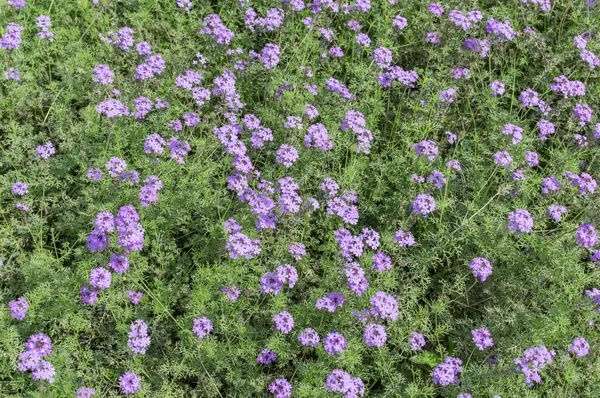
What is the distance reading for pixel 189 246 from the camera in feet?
16.6

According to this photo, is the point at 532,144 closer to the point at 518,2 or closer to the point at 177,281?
the point at 518,2

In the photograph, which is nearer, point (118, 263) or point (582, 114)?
point (118, 263)

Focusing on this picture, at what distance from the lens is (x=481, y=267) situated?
474 cm

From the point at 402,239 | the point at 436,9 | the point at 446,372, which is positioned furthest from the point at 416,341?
the point at 436,9

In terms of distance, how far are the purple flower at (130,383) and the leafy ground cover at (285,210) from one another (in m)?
0.02

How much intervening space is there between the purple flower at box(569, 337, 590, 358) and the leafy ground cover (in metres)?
0.02

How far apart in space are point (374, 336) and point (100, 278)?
182cm

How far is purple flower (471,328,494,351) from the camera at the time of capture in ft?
14.6

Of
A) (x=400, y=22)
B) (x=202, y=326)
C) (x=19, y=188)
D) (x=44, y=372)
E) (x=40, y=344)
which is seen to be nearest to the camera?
(x=44, y=372)

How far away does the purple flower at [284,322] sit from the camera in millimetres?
4156

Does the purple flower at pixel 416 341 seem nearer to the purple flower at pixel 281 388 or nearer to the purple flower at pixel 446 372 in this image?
the purple flower at pixel 446 372

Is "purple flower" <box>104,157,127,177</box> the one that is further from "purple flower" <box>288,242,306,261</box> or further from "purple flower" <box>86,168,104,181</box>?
"purple flower" <box>288,242,306,261</box>

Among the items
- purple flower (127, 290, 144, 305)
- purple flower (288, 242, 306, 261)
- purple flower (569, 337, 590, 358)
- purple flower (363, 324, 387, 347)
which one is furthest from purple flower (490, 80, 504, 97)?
purple flower (127, 290, 144, 305)

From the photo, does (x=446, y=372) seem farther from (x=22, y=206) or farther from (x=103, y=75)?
(x=103, y=75)
